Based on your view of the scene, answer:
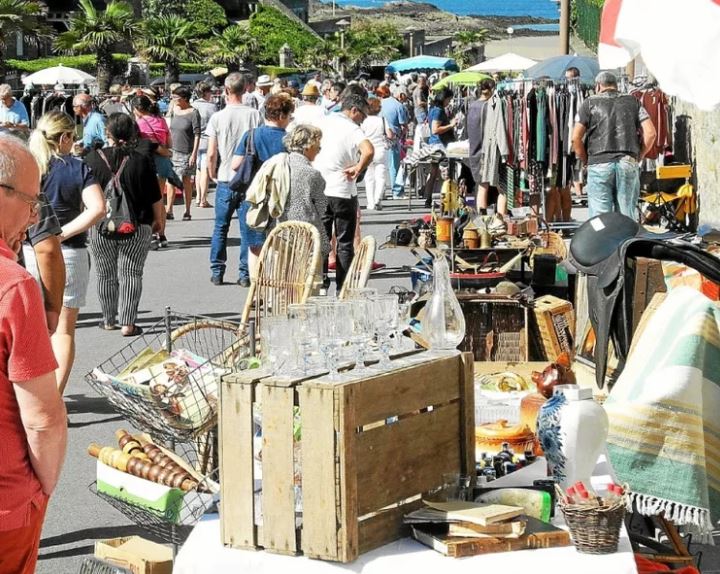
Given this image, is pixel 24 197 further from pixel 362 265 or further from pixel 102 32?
pixel 102 32

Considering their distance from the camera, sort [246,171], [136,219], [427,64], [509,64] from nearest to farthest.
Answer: [136,219], [246,171], [509,64], [427,64]

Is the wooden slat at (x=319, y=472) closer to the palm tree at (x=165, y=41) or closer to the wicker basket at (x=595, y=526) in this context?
the wicker basket at (x=595, y=526)

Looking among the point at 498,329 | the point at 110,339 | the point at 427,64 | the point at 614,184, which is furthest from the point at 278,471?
the point at 427,64

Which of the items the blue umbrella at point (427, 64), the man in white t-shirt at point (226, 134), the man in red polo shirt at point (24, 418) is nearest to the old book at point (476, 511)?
the man in red polo shirt at point (24, 418)

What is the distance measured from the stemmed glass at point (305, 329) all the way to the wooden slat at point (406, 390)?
7.4 inches

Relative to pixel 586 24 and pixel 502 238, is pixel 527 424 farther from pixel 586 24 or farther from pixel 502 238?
pixel 586 24

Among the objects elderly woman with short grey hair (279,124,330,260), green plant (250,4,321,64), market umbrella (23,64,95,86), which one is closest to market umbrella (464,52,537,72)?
market umbrella (23,64,95,86)

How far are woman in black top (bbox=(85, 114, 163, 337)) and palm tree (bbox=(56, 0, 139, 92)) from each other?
5260cm

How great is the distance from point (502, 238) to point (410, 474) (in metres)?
6.24

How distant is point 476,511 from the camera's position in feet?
11.2

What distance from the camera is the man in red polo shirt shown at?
3227 millimetres

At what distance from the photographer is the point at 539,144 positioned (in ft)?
50.9

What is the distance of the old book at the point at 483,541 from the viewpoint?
3334 millimetres

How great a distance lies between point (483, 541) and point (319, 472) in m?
0.47
